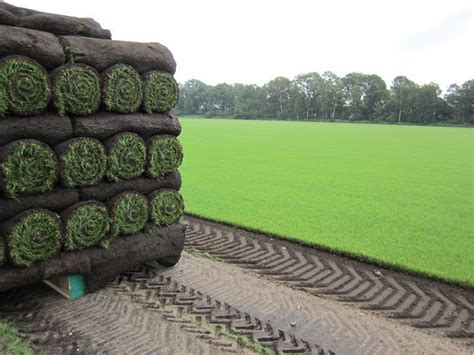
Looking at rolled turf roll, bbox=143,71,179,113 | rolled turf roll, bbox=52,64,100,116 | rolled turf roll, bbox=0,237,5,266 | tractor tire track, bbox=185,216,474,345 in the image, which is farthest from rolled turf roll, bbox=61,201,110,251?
tractor tire track, bbox=185,216,474,345

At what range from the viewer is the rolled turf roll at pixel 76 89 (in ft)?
16.3

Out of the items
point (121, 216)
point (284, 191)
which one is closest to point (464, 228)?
point (284, 191)

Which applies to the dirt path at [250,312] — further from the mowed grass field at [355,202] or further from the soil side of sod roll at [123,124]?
the soil side of sod roll at [123,124]

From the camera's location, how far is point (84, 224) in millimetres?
→ 5285

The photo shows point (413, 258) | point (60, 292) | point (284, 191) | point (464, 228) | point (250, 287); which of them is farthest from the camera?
point (284, 191)

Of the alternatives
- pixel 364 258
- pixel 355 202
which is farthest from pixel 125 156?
pixel 355 202

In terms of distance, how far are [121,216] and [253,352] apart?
2.67 meters

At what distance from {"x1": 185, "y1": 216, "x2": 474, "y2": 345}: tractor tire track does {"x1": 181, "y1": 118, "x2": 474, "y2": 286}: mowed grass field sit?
0.34 metres

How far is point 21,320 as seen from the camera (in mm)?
4945

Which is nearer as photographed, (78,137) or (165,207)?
(78,137)

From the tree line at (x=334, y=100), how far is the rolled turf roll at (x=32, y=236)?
86.4 m

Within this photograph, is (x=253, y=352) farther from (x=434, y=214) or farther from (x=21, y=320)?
(x=434, y=214)

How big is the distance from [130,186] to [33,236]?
153 cm

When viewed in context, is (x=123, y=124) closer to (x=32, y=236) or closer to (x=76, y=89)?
(x=76, y=89)
